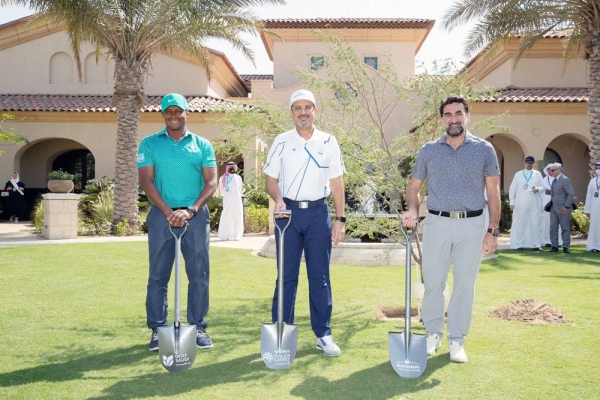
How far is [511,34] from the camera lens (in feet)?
63.9

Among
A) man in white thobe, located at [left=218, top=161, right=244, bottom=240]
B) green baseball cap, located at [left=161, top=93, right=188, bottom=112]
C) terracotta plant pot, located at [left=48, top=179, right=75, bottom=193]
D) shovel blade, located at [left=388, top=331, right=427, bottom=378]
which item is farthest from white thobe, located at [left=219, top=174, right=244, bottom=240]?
shovel blade, located at [left=388, top=331, right=427, bottom=378]

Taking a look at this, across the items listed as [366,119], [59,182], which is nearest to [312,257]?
[366,119]

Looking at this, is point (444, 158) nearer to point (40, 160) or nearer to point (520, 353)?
point (520, 353)

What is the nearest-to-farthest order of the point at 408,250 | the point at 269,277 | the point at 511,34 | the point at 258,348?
the point at 408,250 < the point at 258,348 < the point at 269,277 < the point at 511,34

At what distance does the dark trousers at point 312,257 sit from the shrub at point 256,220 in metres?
13.9

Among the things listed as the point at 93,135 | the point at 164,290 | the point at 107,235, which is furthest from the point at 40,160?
the point at 164,290

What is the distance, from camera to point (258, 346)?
18.6 ft

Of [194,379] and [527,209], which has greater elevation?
[527,209]

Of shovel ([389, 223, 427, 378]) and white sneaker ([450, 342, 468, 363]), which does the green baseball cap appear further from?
white sneaker ([450, 342, 468, 363])

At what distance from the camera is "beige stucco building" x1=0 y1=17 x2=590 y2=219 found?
22.2m

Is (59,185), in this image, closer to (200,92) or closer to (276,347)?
(200,92)

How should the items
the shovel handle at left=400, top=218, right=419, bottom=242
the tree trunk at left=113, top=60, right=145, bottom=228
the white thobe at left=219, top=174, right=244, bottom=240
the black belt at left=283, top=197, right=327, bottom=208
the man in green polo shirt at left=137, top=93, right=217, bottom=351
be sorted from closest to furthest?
the shovel handle at left=400, top=218, right=419, bottom=242 → the black belt at left=283, top=197, right=327, bottom=208 → the man in green polo shirt at left=137, top=93, right=217, bottom=351 → the white thobe at left=219, top=174, right=244, bottom=240 → the tree trunk at left=113, top=60, right=145, bottom=228

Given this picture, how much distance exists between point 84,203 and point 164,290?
15833mm

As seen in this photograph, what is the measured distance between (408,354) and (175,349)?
1.77m
